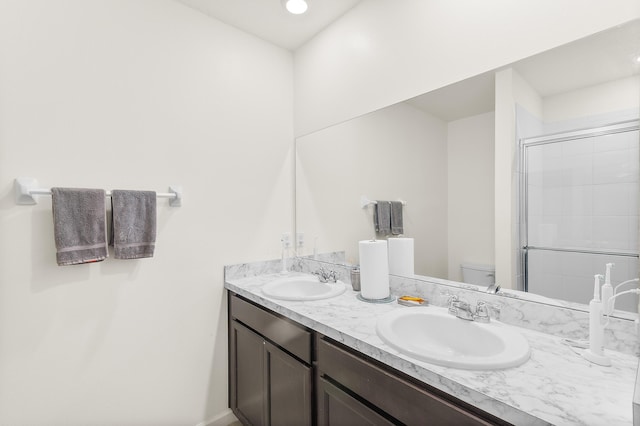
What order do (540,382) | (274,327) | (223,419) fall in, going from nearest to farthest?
(540,382) → (274,327) → (223,419)

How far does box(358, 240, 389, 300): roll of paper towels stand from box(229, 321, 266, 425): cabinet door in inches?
24.9

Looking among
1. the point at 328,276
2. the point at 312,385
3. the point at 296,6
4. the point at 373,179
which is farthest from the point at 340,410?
the point at 296,6

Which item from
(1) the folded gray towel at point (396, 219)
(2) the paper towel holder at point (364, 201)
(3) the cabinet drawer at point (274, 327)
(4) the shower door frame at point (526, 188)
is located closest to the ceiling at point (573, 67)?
(4) the shower door frame at point (526, 188)

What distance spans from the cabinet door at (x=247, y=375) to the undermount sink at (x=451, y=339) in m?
0.78

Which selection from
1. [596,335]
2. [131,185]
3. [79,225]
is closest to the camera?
[596,335]

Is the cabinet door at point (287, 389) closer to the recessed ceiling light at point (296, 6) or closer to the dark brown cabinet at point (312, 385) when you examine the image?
the dark brown cabinet at point (312, 385)

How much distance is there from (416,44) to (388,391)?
1523 millimetres

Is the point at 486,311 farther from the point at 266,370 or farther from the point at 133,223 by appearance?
the point at 133,223

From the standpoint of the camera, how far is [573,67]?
1104 mm

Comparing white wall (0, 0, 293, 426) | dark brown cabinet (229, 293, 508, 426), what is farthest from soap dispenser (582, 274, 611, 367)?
white wall (0, 0, 293, 426)

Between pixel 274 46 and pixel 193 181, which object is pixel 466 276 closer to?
pixel 193 181

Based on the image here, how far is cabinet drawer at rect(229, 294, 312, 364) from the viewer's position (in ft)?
4.39

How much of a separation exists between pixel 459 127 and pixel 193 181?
56.9 inches

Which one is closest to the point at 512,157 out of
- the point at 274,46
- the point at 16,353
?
the point at 274,46
